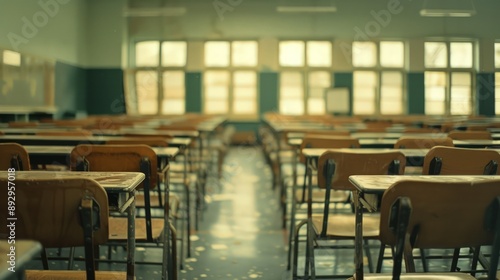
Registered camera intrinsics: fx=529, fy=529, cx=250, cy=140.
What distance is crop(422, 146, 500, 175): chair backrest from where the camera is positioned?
2314 mm

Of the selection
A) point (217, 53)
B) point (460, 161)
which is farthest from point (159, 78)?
point (460, 161)

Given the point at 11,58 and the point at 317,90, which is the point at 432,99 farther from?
the point at 11,58

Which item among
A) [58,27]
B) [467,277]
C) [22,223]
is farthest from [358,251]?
[58,27]

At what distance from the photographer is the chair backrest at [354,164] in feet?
7.64

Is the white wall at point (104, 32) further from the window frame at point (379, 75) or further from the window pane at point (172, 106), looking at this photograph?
the window frame at point (379, 75)

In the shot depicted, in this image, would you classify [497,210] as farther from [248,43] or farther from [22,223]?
[248,43]

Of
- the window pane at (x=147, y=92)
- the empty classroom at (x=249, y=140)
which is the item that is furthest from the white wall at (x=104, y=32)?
the window pane at (x=147, y=92)

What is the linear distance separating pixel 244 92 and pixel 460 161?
12.2 metres

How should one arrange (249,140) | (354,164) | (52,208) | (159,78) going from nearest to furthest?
(52,208) → (354,164) → (249,140) → (159,78)

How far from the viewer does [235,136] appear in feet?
45.9

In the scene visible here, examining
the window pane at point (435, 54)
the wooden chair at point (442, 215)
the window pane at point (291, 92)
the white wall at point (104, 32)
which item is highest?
the white wall at point (104, 32)

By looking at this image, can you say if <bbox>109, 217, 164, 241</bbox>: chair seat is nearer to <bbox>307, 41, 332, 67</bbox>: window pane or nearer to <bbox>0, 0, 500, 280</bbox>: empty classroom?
<bbox>0, 0, 500, 280</bbox>: empty classroom

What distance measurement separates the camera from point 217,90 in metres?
14.4

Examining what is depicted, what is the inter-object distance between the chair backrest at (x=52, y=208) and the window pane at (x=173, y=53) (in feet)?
43.2
